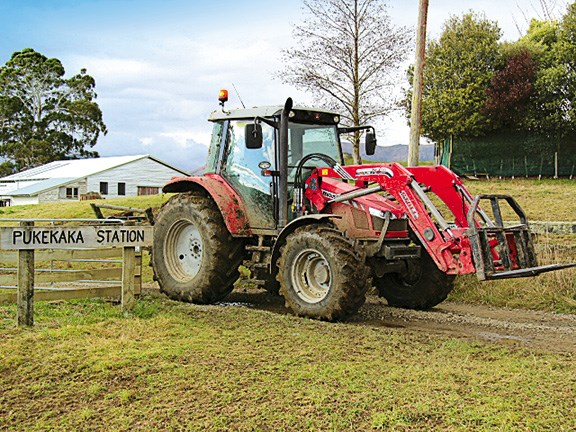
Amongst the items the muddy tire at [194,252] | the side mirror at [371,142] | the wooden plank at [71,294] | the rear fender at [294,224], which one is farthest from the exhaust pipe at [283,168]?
the wooden plank at [71,294]

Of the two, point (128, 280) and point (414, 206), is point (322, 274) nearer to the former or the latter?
point (414, 206)

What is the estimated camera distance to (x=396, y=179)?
7711mm

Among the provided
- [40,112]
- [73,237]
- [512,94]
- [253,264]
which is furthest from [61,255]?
[40,112]

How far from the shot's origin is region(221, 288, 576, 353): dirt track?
689 centimetres

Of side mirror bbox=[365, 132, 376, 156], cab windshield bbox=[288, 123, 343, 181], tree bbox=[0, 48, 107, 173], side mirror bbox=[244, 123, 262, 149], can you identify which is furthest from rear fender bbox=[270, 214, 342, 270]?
tree bbox=[0, 48, 107, 173]

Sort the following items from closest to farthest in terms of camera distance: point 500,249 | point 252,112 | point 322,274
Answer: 1. point 500,249
2. point 322,274
3. point 252,112

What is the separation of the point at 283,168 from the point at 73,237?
2.65 metres

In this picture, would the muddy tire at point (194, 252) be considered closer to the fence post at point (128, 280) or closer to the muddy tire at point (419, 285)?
the fence post at point (128, 280)

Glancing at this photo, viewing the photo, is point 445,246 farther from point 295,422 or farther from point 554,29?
point 554,29

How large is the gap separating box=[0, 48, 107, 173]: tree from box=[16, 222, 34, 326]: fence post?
5204cm

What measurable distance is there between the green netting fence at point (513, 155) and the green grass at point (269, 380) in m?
21.5

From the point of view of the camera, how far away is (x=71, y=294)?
7992mm

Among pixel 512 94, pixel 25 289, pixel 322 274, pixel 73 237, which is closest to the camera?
pixel 25 289

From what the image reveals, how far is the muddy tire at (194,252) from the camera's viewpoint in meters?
8.77
